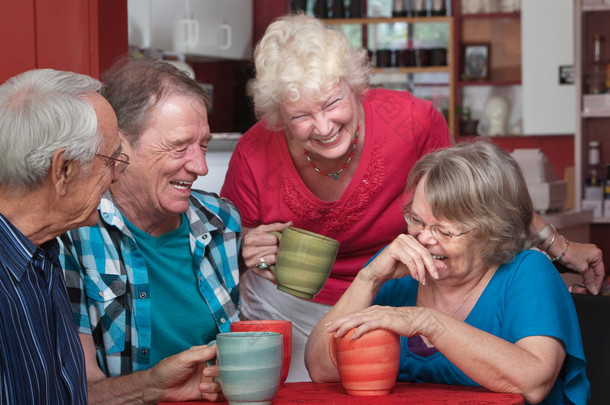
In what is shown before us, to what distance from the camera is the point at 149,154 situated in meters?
A: 1.60

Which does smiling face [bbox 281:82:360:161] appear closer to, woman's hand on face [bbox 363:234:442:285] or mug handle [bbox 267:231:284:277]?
mug handle [bbox 267:231:284:277]

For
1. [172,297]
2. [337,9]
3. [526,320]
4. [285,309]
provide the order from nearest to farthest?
[526,320]
[172,297]
[285,309]
[337,9]

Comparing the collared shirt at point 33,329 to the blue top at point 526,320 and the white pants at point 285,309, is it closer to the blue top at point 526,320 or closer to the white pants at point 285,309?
the blue top at point 526,320

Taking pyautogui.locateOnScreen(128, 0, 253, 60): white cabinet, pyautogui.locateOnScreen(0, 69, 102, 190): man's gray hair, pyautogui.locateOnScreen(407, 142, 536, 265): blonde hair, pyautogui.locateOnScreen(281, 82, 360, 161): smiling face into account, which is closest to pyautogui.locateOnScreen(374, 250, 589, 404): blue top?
pyautogui.locateOnScreen(407, 142, 536, 265): blonde hair

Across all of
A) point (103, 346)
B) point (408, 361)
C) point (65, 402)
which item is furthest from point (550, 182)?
point (65, 402)

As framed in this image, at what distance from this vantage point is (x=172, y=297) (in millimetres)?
1666

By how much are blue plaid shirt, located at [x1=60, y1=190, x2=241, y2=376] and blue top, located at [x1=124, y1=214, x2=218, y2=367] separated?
20 millimetres

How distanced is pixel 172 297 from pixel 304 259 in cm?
31

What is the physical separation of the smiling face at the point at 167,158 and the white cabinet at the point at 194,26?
3.30 meters

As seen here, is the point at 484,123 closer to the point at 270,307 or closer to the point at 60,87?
the point at 270,307

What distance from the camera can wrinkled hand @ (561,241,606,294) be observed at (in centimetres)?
182

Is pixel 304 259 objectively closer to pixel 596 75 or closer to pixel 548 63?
pixel 596 75

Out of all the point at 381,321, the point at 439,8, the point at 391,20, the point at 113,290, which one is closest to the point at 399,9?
the point at 391,20

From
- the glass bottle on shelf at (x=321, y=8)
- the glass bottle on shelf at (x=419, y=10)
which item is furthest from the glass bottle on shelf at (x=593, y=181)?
the glass bottle on shelf at (x=321, y=8)
